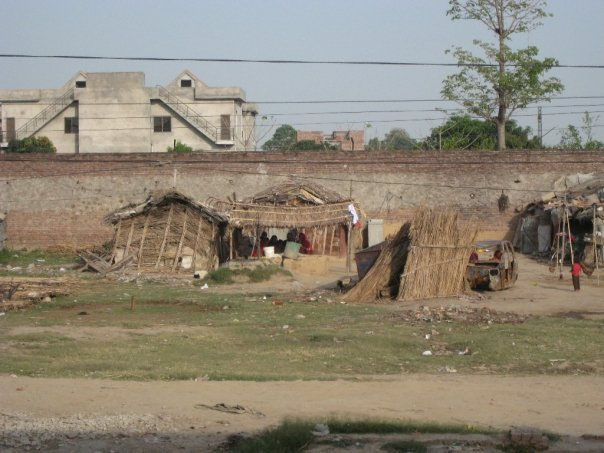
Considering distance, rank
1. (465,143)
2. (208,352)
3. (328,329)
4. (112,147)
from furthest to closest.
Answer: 1. (112,147)
2. (465,143)
3. (328,329)
4. (208,352)

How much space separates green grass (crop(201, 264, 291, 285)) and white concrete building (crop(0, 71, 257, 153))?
29.8 metres

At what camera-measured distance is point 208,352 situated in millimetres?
16844

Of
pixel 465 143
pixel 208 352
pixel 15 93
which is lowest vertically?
pixel 208 352

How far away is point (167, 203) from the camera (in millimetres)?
34906

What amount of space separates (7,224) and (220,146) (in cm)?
2125

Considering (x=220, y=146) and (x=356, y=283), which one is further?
(x=220, y=146)

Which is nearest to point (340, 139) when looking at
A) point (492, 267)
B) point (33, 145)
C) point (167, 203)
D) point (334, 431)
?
point (33, 145)

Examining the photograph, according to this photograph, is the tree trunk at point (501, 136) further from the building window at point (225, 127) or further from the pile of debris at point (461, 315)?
the pile of debris at point (461, 315)

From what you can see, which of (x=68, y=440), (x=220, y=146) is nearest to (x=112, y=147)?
(x=220, y=146)

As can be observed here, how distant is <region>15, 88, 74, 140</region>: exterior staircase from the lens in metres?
62.2

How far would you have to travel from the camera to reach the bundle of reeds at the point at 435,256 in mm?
24203

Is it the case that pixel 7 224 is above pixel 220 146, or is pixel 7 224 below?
below

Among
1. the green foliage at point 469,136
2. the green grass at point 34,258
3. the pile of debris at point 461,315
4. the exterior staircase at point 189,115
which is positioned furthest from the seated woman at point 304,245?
the exterior staircase at point 189,115

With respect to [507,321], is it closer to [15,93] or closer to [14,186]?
[14,186]
